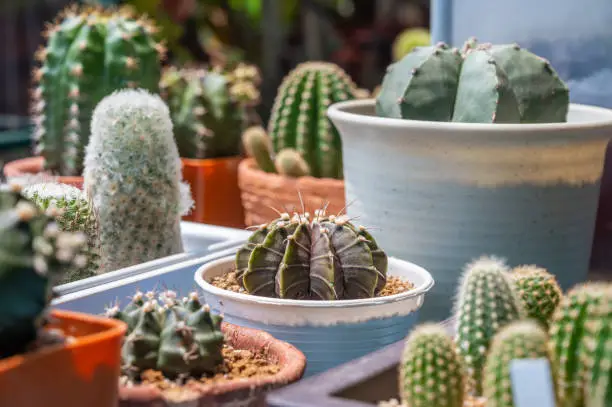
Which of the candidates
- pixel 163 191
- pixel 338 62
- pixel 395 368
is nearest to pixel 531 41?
pixel 163 191

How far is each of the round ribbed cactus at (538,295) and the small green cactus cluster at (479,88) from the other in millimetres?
303

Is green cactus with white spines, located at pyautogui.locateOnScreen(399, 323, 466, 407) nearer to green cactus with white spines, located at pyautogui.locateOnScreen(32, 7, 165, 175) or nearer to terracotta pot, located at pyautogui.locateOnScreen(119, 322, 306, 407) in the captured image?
terracotta pot, located at pyautogui.locateOnScreen(119, 322, 306, 407)

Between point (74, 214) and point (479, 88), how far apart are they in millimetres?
586

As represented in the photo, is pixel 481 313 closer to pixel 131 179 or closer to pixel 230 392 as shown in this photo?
pixel 230 392

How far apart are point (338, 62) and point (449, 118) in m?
2.50

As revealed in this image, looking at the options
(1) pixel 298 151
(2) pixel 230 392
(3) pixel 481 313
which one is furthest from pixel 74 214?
(1) pixel 298 151

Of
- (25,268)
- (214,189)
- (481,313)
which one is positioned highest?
(25,268)

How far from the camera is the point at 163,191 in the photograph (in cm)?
138

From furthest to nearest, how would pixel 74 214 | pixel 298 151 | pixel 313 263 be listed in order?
1. pixel 298 151
2. pixel 74 214
3. pixel 313 263

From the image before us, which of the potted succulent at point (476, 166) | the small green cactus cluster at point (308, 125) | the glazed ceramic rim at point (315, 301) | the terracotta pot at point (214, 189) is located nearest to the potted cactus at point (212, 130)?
the terracotta pot at point (214, 189)

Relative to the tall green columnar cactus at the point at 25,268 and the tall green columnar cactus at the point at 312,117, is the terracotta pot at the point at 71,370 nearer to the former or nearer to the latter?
the tall green columnar cactus at the point at 25,268

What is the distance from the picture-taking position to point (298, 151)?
1954 mm

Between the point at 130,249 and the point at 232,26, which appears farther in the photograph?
the point at 232,26

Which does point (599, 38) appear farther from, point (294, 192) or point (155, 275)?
point (155, 275)
